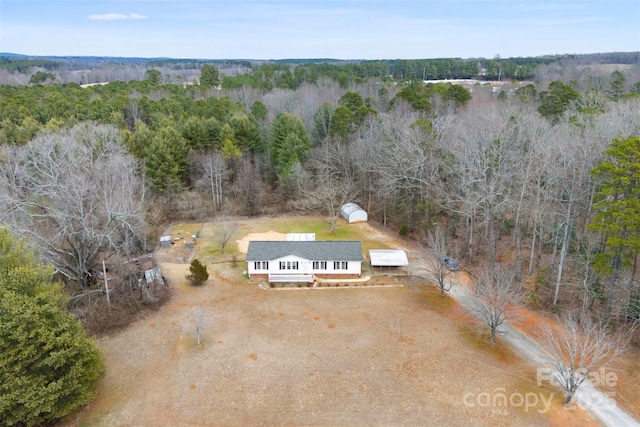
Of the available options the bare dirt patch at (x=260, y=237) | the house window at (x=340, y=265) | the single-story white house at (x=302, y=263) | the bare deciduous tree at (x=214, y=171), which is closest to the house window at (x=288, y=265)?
the single-story white house at (x=302, y=263)

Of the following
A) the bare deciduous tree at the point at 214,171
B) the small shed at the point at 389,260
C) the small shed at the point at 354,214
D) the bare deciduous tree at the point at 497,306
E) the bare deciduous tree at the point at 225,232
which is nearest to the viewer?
the bare deciduous tree at the point at 497,306

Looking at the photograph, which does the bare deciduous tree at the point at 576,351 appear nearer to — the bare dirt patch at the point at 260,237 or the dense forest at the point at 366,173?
the dense forest at the point at 366,173

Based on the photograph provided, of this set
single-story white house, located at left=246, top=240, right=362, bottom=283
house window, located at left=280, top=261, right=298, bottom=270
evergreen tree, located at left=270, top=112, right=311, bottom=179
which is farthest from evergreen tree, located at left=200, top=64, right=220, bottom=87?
house window, located at left=280, top=261, right=298, bottom=270

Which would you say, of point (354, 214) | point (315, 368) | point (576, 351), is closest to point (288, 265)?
point (315, 368)

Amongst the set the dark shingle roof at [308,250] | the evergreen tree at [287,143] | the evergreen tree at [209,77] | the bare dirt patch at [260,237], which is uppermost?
the evergreen tree at [209,77]

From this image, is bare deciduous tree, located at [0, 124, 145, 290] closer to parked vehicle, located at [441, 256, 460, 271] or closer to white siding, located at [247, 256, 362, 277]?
white siding, located at [247, 256, 362, 277]

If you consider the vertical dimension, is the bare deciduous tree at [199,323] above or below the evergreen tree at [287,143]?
below

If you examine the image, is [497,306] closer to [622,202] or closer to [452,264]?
[622,202]
